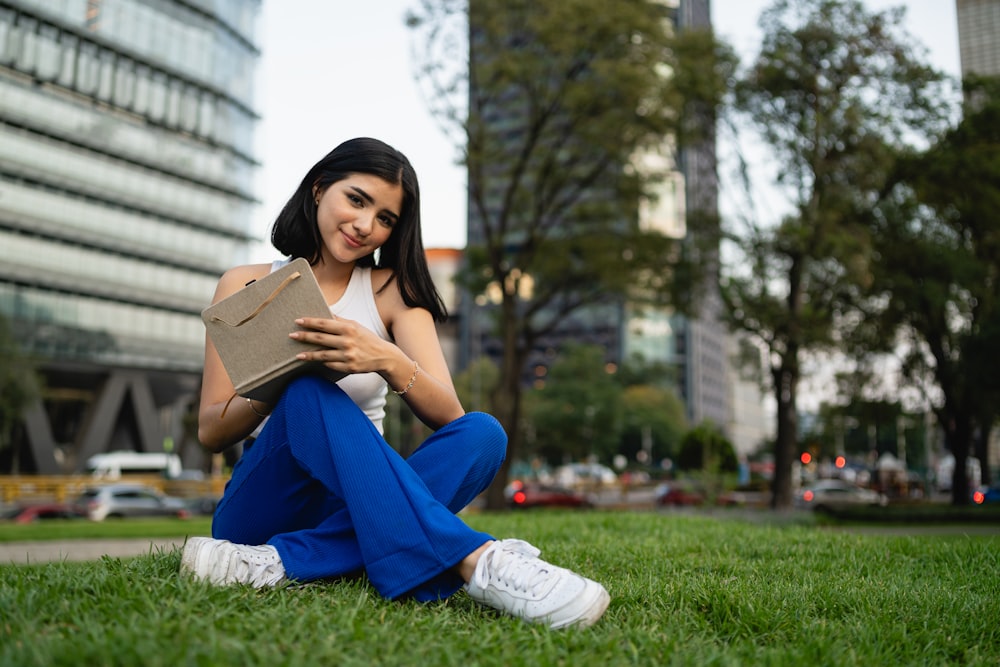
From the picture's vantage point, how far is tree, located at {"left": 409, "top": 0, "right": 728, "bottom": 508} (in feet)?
58.7

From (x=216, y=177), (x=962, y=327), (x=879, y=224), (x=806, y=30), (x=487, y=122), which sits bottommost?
(x=962, y=327)

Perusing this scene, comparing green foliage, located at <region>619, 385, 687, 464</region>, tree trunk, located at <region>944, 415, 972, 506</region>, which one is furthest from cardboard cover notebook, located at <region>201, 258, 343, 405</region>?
green foliage, located at <region>619, 385, 687, 464</region>

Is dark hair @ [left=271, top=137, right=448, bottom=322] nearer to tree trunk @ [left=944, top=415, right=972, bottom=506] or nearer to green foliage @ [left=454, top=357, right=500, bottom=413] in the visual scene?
tree trunk @ [left=944, top=415, right=972, bottom=506]

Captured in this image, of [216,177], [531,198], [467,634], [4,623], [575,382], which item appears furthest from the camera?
[575,382]

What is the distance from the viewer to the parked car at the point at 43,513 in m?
22.6

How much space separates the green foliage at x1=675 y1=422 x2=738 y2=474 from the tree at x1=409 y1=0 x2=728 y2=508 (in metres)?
27.0

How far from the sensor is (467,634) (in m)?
1.85

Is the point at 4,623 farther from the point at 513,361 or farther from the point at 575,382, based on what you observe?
the point at 575,382

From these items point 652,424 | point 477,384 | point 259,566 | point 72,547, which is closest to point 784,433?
point 72,547

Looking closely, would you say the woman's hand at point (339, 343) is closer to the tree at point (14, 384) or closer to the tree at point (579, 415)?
the tree at point (14, 384)

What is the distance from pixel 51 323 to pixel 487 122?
110 feet

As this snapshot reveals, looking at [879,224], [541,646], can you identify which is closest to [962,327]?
[879,224]

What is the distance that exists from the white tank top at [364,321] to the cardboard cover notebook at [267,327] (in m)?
0.32

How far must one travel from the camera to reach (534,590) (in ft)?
6.67
